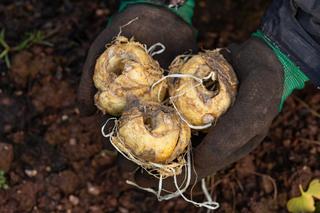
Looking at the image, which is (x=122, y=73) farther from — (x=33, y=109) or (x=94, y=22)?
(x=94, y=22)

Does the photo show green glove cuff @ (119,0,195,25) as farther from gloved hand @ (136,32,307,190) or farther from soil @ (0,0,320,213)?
soil @ (0,0,320,213)

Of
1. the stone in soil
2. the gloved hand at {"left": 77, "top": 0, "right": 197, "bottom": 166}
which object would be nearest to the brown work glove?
the gloved hand at {"left": 77, "top": 0, "right": 197, "bottom": 166}

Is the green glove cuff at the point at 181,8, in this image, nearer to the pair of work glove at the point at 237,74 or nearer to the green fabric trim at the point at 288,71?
the pair of work glove at the point at 237,74

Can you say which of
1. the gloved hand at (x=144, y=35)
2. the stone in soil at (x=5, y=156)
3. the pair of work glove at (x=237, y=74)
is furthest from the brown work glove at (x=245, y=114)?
the stone in soil at (x=5, y=156)

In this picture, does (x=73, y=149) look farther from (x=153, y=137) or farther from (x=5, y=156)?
(x=153, y=137)

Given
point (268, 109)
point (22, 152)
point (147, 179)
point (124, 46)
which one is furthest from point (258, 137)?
point (22, 152)

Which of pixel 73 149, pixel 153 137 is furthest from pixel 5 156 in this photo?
pixel 153 137
